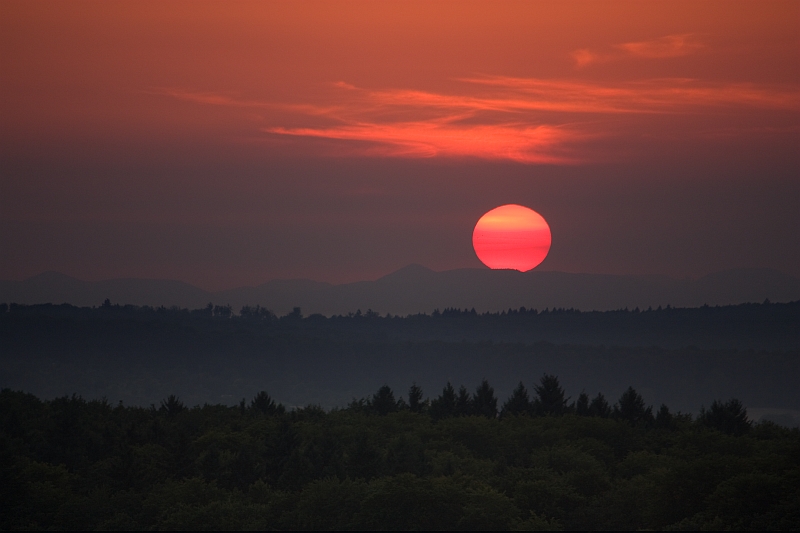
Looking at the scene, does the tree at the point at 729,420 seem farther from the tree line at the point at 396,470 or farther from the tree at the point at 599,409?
the tree at the point at 599,409

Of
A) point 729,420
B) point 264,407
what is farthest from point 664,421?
point 264,407

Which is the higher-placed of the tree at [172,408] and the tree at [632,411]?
the tree at [632,411]

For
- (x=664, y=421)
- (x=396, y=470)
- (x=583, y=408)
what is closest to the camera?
(x=396, y=470)

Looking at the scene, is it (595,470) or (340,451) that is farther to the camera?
(340,451)

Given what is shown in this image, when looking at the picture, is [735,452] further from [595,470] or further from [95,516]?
[95,516]

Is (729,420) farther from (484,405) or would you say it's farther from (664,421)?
(484,405)

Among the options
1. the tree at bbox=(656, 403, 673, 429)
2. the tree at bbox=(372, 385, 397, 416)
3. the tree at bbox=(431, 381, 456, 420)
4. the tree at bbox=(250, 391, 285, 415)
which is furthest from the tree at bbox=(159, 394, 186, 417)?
the tree at bbox=(656, 403, 673, 429)

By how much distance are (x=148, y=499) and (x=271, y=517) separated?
38.3 ft

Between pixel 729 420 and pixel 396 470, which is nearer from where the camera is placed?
pixel 396 470

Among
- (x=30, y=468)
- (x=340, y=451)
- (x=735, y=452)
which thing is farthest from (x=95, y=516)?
(x=735, y=452)

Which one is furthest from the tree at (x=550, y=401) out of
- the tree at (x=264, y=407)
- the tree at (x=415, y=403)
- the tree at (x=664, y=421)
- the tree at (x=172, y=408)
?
the tree at (x=172, y=408)

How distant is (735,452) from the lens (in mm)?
104062

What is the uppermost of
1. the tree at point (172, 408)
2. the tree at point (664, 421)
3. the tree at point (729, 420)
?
the tree at point (729, 420)

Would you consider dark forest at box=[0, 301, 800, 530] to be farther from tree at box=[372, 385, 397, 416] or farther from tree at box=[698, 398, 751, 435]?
tree at box=[372, 385, 397, 416]
